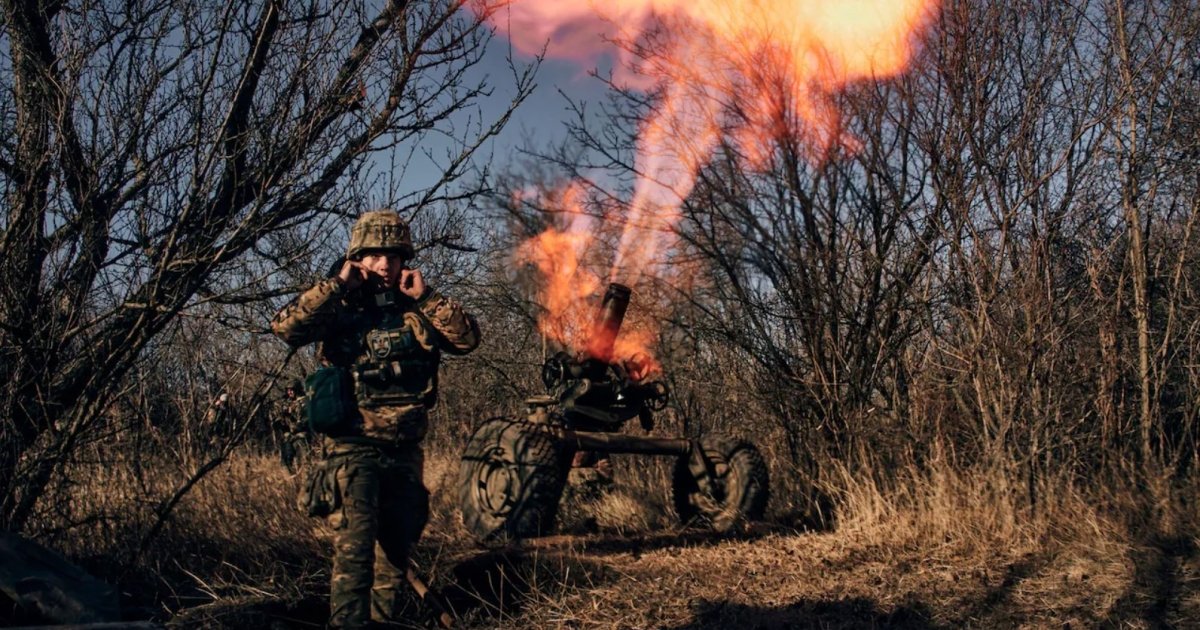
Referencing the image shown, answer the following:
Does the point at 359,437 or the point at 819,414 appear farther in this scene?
the point at 819,414

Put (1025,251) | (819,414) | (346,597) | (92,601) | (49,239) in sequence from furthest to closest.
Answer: (819,414), (1025,251), (49,239), (346,597), (92,601)

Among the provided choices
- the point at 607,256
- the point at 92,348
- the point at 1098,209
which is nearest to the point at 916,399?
the point at 1098,209

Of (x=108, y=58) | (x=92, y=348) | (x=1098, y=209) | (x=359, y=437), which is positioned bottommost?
(x=359, y=437)

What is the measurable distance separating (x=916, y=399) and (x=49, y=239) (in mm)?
6187

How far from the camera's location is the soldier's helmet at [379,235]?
538cm

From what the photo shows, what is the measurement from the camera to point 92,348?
232 inches

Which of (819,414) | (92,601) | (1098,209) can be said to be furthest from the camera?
(819,414)

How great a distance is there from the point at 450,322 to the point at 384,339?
37 centimetres

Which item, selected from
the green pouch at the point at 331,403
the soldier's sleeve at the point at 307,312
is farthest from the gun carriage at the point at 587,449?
the soldier's sleeve at the point at 307,312

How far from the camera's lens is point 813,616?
5.20 metres

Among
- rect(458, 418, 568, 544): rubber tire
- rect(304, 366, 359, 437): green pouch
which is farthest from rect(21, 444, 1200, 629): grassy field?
rect(304, 366, 359, 437): green pouch

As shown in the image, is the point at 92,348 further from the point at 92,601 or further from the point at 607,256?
the point at 607,256

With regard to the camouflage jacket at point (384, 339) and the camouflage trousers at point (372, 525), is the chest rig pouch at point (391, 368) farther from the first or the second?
the camouflage trousers at point (372, 525)

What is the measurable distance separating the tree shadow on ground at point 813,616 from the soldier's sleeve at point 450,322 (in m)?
1.89
